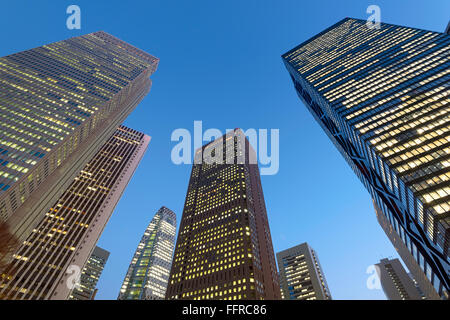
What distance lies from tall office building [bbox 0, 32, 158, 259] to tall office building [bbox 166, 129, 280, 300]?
223ft

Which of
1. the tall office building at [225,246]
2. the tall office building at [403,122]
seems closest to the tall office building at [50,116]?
the tall office building at [225,246]

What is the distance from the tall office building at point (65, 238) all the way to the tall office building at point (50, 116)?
3768 cm

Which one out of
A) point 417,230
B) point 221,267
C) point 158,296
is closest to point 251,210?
point 221,267

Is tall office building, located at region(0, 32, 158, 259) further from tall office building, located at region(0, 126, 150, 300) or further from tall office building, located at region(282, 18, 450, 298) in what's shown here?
tall office building, located at region(282, 18, 450, 298)

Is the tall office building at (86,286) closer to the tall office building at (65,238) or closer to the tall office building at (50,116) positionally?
the tall office building at (65,238)

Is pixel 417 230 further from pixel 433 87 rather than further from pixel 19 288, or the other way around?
pixel 19 288

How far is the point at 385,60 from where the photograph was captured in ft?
351

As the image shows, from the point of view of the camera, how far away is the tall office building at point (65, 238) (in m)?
108

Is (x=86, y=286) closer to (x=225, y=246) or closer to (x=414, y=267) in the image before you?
(x=225, y=246)

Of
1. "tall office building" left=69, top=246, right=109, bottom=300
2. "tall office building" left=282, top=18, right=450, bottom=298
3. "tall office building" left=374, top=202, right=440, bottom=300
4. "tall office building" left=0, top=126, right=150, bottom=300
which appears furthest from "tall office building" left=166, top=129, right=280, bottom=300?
"tall office building" left=69, top=246, right=109, bottom=300

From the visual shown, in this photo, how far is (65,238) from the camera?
130000 millimetres

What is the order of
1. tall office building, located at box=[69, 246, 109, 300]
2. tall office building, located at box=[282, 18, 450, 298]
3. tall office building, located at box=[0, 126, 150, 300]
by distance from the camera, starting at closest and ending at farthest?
1. tall office building, located at box=[282, 18, 450, 298]
2. tall office building, located at box=[0, 126, 150, 300]
3. tall office building, located at box=[69, 246, 109, 300]

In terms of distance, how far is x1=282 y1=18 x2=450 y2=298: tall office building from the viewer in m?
57.9

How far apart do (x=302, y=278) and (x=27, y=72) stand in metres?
226
